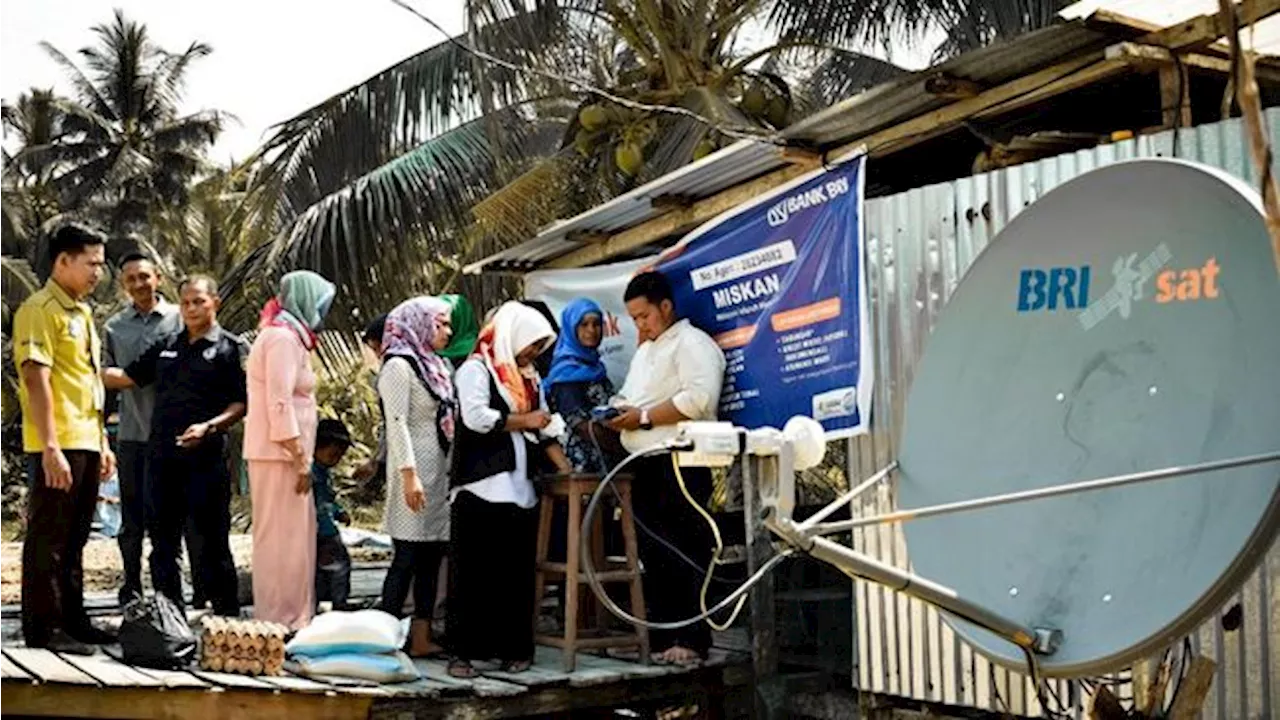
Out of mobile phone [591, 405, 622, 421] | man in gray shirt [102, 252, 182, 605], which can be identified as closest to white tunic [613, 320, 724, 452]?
mobile phone [591, 405, 622, 421]

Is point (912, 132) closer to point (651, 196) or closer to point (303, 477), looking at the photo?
point (651, 196)

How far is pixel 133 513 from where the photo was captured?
731cm

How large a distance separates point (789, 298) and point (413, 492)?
1.85 m

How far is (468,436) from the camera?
6215 mm

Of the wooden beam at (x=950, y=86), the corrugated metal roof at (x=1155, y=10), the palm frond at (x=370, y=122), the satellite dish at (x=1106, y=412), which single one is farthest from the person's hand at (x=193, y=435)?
the palm frond at (x=370, y=122)

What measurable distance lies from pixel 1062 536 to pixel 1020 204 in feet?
6.76

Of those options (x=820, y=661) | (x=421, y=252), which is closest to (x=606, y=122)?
(x=421, y=252)

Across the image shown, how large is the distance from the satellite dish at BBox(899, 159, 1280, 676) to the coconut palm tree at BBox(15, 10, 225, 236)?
37.9 m

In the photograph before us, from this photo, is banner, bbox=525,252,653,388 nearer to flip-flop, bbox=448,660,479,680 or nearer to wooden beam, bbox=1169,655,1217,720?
flip-flop, bbox=448,660,479,680

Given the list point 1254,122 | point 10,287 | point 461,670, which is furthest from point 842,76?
point 10,287

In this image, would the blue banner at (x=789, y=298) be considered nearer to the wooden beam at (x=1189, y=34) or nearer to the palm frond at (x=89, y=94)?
the wooden beam at (x=1189, y=34)

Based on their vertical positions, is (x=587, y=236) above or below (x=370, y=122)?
below

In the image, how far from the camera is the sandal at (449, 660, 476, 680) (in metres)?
6.22

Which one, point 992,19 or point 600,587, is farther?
point 992,19
